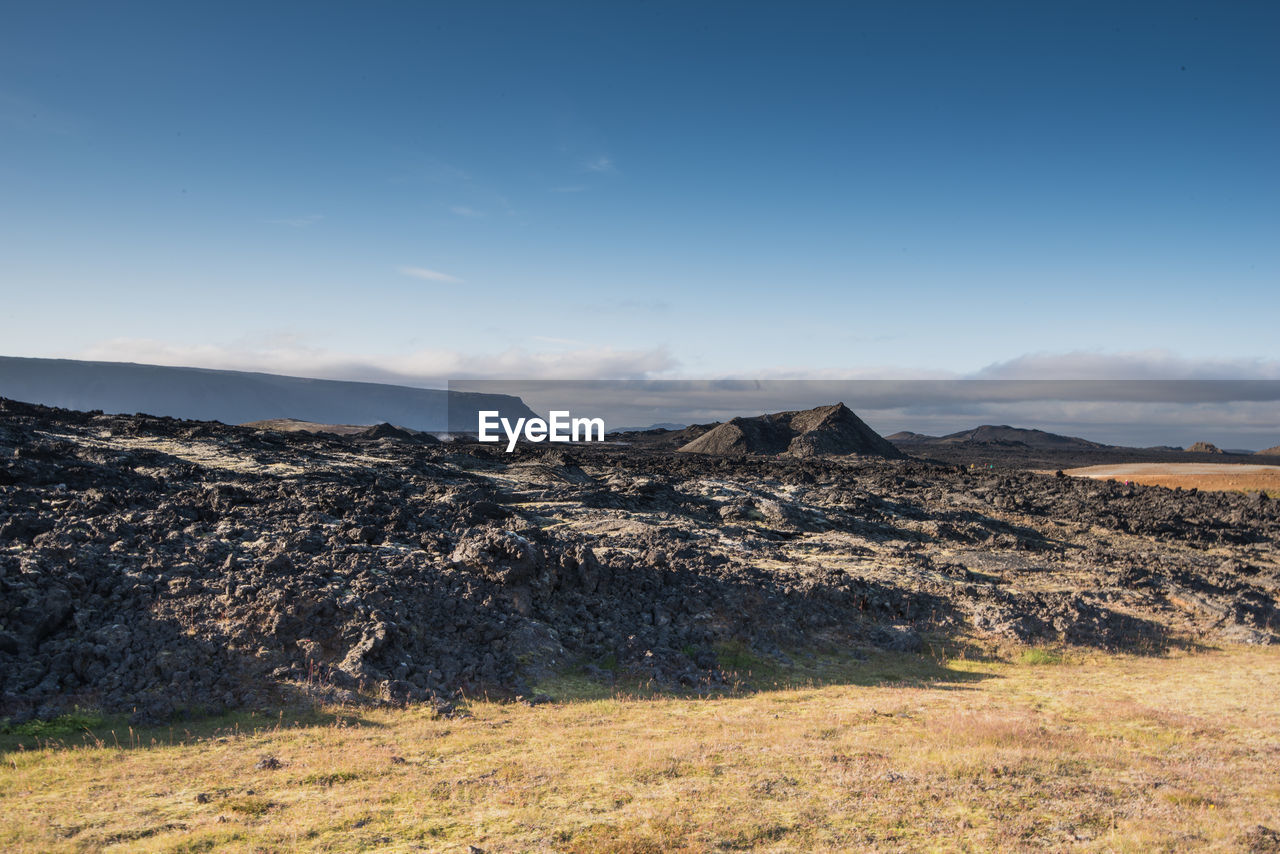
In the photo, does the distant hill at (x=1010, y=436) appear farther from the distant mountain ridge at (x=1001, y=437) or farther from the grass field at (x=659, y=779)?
the grass field at (x=659, y=779)

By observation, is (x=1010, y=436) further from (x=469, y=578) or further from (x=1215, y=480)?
(x=469, y=578)

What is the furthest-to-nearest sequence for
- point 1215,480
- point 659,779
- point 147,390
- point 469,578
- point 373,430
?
point 147,390
point 373,430
point 1215,480
point 469,578
point 659,779

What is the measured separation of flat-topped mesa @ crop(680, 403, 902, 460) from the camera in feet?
253

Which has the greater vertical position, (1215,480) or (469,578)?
(469,578)

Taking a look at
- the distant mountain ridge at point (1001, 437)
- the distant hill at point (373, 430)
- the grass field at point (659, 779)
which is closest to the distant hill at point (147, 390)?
the distant hill at point (373, 430)

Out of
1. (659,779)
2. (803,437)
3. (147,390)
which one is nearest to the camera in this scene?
(659,779)

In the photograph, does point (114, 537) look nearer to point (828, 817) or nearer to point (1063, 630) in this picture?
point (828, 817)

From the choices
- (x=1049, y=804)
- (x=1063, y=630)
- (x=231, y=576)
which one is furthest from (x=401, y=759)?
(x=1063, y=630)

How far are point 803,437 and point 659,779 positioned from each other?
71454 mm

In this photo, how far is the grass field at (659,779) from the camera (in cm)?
740

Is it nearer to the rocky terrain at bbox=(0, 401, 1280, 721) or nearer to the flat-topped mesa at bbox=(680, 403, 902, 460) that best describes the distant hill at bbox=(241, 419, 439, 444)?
the rocky terrain at bbox=(0, 401, 1280, 721)

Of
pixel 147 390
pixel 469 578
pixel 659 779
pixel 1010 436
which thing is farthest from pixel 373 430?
pixel 1010 436

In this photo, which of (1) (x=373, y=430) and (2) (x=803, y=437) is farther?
(2) (x=803, y=437)

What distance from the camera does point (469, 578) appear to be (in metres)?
15.8
